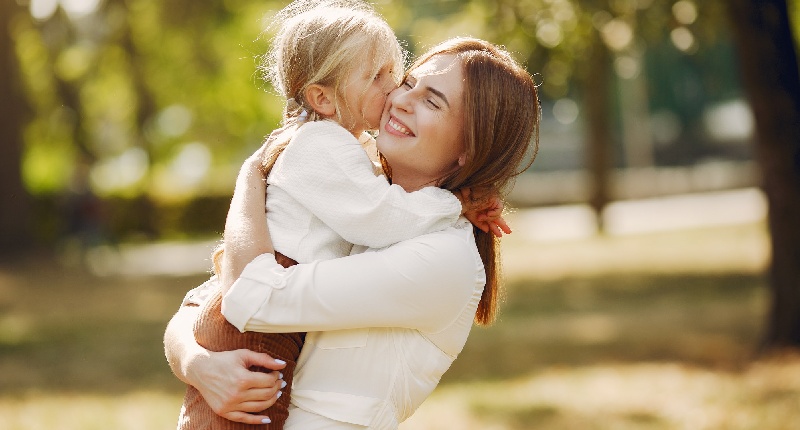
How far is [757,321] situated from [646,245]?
8.76 metres

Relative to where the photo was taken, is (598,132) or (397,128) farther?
(598,132)

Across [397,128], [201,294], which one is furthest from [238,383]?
[397,128]

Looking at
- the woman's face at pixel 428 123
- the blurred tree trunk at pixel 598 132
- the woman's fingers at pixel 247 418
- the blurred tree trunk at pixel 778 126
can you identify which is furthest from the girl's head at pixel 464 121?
the blurred tree trunk at pixel 598 132

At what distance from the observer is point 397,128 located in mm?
2658

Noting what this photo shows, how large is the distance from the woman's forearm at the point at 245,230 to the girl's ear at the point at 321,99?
23 cm

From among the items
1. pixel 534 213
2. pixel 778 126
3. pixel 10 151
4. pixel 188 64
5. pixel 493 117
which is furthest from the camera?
pixel 534 213

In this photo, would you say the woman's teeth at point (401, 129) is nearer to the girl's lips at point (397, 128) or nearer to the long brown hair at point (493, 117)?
the girl's lips at point (397, 128)

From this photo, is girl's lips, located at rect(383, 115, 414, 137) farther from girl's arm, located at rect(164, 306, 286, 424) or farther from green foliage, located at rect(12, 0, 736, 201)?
green foliage, located at rect(12, 0, 736, 201)

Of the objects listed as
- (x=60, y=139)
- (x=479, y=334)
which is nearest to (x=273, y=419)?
(x=479, y=334)

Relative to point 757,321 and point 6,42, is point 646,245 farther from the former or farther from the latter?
point 6,42

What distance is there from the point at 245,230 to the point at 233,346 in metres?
0.27

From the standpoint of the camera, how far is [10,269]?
19297 mm

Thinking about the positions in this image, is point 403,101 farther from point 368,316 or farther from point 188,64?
point 188,64

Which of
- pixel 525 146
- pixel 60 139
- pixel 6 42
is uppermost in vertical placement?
pixel 525 146
